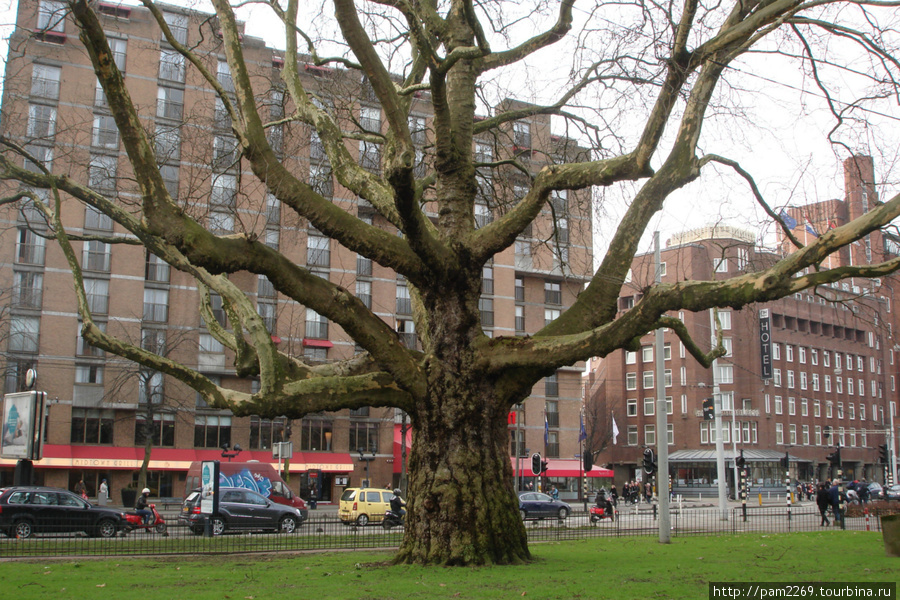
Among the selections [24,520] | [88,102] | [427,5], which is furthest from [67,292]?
[427,5]

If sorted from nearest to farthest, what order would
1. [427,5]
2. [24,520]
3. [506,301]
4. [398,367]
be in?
[398,367] < [427,5] < [24,520] < [506,301]

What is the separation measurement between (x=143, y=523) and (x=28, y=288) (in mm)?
24416

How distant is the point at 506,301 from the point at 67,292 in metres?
28.3

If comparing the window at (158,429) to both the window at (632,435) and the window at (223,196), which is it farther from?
the window at (632,435)

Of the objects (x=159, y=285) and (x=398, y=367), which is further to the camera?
(x=159, y=285)

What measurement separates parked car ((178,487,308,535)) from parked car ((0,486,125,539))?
2.62m

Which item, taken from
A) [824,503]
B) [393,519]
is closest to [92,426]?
[393,519]

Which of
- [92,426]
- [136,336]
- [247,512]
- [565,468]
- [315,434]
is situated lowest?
[565,468]

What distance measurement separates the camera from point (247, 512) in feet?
84.2

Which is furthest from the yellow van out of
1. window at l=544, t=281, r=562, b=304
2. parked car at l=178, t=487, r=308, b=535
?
window at l=544, t=281, r=562, b=304

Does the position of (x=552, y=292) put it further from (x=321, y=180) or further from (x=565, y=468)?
(x=321, y=180)

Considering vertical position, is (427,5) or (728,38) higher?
(427,5)

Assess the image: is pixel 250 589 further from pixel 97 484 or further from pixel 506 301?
pixel 506 301

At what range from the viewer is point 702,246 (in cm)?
1497
